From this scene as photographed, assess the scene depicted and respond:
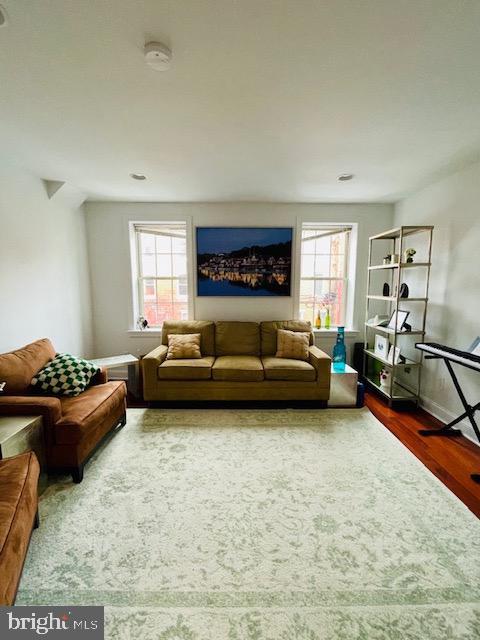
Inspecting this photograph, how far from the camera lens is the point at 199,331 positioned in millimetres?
3525

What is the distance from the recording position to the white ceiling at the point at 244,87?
1.09 m

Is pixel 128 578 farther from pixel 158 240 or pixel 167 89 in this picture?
pixel 158 240

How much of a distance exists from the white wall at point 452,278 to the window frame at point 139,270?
301 cm

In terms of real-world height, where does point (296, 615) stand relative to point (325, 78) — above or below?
below

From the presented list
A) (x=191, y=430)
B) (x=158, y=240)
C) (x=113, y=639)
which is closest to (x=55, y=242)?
(x=158, y=240)

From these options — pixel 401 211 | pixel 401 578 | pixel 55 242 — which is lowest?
pixel 401 578

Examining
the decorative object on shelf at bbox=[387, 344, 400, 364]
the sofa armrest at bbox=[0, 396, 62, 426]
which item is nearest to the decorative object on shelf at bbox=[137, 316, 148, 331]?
the sofa armrest at bbox=[0, 396, 62, 426]

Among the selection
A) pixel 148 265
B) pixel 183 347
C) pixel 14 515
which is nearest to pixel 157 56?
pixel 14 515

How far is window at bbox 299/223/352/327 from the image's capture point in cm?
389

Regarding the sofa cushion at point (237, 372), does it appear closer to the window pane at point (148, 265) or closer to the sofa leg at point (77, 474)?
the sofa leg at point (77, 474)

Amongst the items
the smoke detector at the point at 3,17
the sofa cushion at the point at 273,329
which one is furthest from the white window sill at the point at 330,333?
the smoke detector at the point at 3,17

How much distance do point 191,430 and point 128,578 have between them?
129 centimetres

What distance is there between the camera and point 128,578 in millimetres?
1249

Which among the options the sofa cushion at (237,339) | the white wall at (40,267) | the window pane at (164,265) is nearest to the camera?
the white wall at (40,267)
